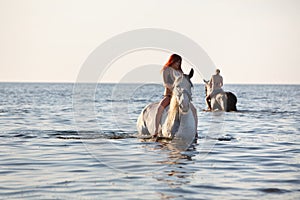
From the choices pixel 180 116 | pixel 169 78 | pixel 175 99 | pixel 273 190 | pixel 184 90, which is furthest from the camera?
pixel 169 78

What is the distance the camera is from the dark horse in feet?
83.7

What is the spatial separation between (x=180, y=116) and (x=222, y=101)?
13461mm

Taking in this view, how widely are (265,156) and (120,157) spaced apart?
9.86 ft

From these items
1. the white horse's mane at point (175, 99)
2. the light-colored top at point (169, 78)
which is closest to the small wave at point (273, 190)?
the white horse's mane at point (175, 99)

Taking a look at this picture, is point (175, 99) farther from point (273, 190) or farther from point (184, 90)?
point (273, 190)

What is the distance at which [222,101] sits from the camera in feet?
84.3

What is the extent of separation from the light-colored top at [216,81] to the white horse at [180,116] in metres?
10.8

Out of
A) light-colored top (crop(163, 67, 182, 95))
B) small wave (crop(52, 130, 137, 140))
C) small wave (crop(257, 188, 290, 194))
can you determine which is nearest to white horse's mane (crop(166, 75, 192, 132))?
light-colored top (crop(163, 67, 182, 95))

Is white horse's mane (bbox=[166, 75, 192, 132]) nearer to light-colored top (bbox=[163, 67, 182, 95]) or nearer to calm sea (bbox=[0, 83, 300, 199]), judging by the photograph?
light-colored top (bbox=[163, 67, 182, 95])

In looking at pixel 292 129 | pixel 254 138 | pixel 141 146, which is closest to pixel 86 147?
pixel 141 146

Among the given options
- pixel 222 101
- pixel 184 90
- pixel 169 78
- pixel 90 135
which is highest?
pixel 169 78

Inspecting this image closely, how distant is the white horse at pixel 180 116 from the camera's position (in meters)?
11.8

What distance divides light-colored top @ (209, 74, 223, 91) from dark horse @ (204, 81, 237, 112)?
12.9 inches

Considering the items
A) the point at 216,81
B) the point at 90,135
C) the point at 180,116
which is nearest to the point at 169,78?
the point at 180,116
